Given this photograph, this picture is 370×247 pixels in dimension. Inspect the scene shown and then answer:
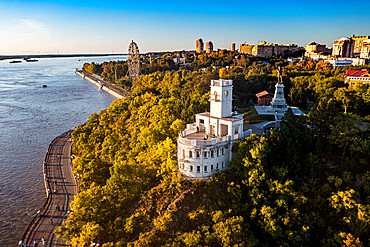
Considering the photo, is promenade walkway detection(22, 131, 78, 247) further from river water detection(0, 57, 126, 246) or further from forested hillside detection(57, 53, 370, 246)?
forested hillside detection(57, 53, 370, 246)

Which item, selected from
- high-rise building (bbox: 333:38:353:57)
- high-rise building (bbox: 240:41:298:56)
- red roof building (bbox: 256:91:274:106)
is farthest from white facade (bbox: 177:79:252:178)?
high-rise building (bbox: 240:41:298:56)

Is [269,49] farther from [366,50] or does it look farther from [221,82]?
[221,82]

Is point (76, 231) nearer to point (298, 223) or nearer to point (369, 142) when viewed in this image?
point (298, 223)

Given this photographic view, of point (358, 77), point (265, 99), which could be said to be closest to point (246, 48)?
point (358, 77)

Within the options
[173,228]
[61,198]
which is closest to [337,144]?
[173,228]

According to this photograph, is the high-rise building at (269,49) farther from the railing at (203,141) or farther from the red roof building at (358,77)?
the railing at (203,141)

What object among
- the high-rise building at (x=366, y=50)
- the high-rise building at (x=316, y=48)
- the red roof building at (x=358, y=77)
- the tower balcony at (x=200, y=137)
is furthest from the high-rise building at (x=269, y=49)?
the tower balcony at (x=200, y=137)
